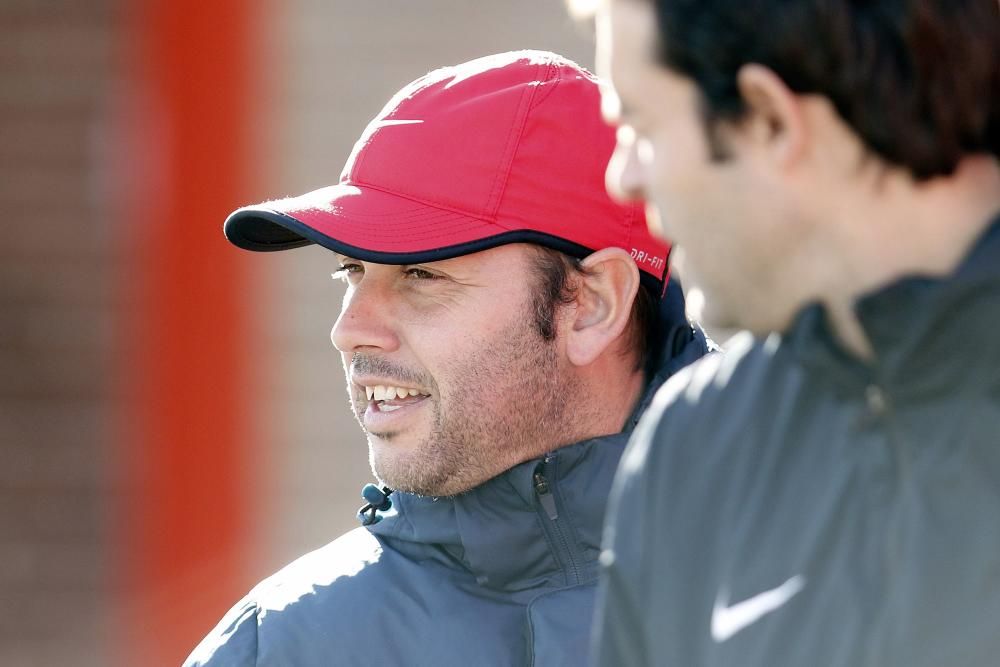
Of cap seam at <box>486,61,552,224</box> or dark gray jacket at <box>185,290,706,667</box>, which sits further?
cap seam at <box>486,61,552,224</box>

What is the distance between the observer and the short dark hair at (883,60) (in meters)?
1.24

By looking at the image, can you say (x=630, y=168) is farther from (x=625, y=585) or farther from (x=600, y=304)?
(x=600, y=304)

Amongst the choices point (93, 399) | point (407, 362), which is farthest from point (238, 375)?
point (407, 362)

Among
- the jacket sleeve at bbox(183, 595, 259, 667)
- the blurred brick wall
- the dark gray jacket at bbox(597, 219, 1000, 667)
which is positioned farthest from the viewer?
the blurred brick wall

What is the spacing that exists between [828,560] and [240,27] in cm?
403

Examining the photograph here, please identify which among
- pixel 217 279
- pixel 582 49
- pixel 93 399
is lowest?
pixel 93 399

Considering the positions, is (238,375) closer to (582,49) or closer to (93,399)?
(93,399)

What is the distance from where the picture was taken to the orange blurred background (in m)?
4.87

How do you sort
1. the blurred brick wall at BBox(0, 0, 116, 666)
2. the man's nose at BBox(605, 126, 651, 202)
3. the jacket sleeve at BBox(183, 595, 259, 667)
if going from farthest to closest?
the blurred brick wall at BBox(0, 0, 116, 666)
the jacket sleeve at BBox(183, 595, 259, 667)
the man's nose at BBox(605, 126, 651, 202)

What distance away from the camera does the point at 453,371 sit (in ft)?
7.00

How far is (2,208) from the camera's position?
5.41 metres

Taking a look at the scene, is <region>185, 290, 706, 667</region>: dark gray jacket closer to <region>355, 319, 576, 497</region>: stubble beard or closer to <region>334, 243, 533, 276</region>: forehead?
<region>355, 319, 576, 497</region>: stubble beard

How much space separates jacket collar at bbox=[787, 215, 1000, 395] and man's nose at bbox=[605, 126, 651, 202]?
0.25 metres

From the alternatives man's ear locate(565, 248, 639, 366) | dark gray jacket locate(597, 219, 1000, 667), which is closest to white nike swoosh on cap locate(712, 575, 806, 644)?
dark gray jacket locate(597, 219, 1000, 667)
